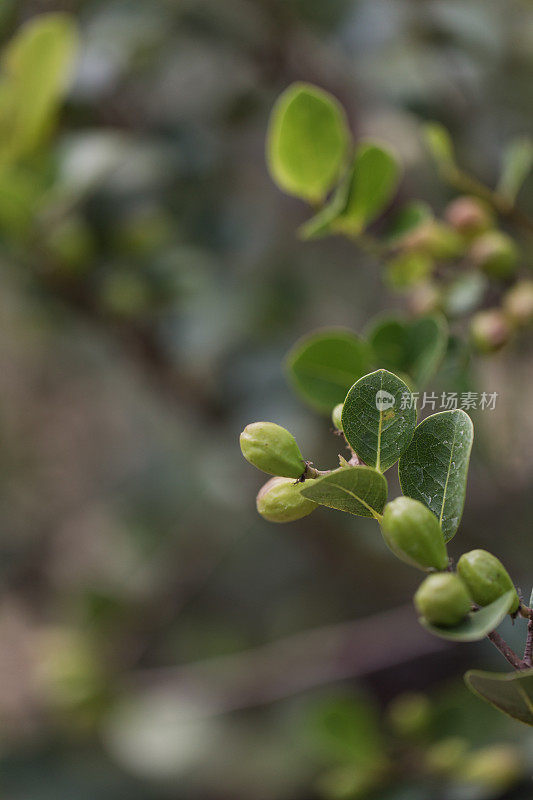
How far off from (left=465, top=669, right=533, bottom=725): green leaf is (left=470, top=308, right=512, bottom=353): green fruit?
215mm

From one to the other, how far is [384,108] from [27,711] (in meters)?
0.99

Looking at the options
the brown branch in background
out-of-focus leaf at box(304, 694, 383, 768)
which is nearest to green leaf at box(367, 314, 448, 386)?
out-of-focus leaf at box(304, 694, 383, 768)

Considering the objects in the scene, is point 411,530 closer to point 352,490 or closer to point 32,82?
point 352,490

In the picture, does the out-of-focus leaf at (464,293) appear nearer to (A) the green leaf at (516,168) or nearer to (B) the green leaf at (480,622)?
(A) the green leaf at (516,168)

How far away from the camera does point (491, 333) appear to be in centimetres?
41

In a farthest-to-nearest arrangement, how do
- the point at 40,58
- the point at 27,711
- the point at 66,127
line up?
1. the point at 27,711
2. the point at 66,127
3. the point at 40,58

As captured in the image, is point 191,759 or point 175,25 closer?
point 175,25

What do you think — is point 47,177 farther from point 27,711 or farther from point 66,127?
point 27,711

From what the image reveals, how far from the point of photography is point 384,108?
0.79m

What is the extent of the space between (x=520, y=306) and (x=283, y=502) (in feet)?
0.69

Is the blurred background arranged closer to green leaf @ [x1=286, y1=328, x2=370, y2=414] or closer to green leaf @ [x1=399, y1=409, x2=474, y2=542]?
green leaf @ [x1=286, y1=328, x2=370, y2=414]

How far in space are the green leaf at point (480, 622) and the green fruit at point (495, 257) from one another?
9.5 inches

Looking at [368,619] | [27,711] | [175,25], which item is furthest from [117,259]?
[27,711]

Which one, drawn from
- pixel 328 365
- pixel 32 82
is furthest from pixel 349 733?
pixel 32 82
